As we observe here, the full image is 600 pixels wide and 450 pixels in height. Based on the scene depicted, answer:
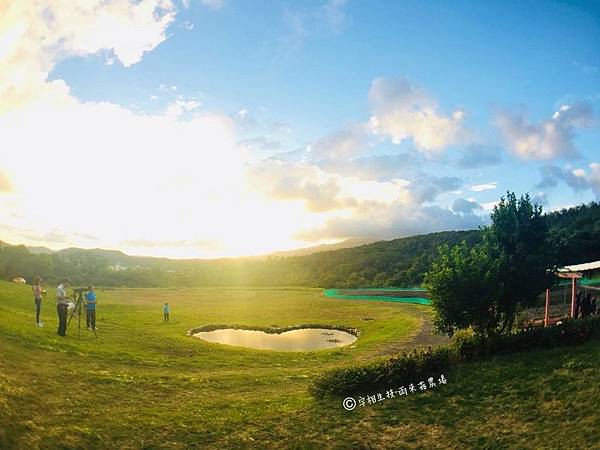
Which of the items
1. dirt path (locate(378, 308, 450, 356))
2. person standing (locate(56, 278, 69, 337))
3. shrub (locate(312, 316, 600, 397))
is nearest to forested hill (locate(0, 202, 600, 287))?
Answer: dirt path (locate(378, 308, 450, 356))

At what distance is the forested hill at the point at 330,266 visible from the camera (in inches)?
4204

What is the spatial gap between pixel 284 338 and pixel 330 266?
129609mm

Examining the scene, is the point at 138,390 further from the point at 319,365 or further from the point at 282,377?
the point at 319,365

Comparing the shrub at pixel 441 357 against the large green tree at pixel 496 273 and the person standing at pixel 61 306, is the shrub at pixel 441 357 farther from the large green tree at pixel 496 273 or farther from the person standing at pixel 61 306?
the person standing at pixel 61 306

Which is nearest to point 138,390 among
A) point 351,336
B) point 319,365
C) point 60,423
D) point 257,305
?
point 60,423

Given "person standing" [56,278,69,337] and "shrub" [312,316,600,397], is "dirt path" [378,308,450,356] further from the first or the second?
"person standing" [56,278,69,337]

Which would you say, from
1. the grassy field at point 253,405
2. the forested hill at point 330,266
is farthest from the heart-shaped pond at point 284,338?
the forested hill at point 330,266

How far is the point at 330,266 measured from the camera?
176 metres

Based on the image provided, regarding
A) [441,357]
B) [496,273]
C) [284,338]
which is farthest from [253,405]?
[284,338]

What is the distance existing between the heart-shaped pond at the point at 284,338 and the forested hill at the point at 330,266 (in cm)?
5048

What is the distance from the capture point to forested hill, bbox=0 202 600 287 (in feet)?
350

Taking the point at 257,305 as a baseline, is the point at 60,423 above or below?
above

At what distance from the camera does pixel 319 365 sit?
96.1ft

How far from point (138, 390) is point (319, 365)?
13.8 metres
